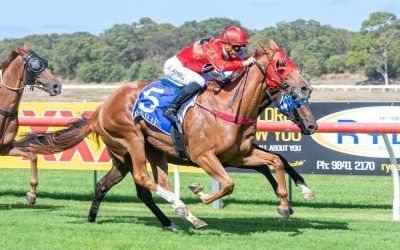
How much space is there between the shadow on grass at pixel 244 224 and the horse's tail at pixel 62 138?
3.07 ft

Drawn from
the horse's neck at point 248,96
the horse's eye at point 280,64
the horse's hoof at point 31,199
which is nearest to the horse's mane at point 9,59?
the horse's hoof at point 31,199

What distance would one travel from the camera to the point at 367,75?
54219 millimetres

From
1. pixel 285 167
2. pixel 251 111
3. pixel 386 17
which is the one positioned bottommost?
pixel 285 167

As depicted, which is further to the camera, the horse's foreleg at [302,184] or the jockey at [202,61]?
the horse's foreleg at [302,184]

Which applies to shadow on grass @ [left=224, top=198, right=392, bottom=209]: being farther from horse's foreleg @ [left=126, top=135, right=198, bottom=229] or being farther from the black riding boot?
the black riding boot

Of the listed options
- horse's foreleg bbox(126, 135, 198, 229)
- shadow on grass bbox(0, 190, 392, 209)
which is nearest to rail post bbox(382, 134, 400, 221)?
shadow on grass bbox(0, 190, 392, 209)

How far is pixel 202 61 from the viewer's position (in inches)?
309

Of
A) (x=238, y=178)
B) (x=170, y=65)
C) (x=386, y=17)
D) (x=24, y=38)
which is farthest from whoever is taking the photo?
(x=24, y=38)

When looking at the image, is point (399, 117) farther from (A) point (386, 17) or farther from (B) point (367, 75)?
(A) point (386, 17)

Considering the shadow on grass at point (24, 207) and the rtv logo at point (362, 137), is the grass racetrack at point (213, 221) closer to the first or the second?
the shadow on grass at point (24, 207)

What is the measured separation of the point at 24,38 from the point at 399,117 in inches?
3334

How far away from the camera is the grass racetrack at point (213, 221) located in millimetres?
7094

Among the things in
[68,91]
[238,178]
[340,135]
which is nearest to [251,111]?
[340,135]

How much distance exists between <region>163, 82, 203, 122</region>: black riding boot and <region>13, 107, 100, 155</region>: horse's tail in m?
1.25
